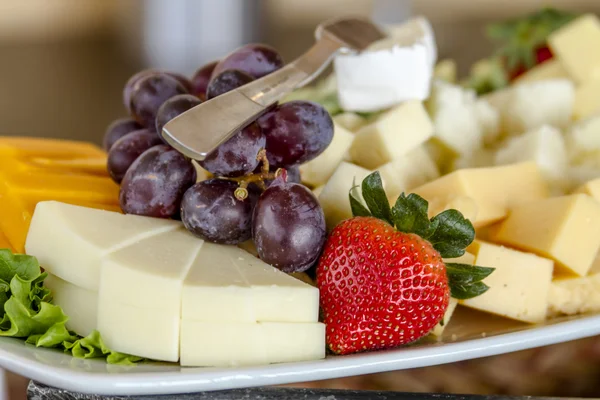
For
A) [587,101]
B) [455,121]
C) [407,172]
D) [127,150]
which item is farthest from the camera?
[587,101]

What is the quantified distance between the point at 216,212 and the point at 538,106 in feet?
2.26

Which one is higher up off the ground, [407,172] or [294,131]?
[294,131]

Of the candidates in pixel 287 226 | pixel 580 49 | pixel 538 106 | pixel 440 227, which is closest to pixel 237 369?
pixel 287 226

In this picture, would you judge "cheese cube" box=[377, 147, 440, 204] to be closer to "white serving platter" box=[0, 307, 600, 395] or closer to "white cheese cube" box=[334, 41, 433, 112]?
"white cheese cube" box=[334, 41, 433, 112]

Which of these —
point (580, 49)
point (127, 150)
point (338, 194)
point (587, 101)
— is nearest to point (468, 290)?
point (338, 194)

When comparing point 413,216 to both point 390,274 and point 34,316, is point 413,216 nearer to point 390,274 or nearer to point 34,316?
point 390,274

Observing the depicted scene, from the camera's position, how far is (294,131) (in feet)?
2.22

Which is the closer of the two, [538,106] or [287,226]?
[287,226]

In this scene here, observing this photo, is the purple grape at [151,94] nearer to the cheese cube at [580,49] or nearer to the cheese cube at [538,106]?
the cheese cube at [538,106]

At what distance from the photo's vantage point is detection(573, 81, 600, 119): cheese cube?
1.14m

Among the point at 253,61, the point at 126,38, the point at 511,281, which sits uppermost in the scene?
the point at 253,61

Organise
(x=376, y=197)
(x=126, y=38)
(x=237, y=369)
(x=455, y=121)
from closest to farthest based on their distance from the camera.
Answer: (x=237, y=369)
(x=376, y=197)
(x=455, y=121)
(x=126, y=38)

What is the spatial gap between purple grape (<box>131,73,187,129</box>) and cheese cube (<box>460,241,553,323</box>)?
16.3 inches

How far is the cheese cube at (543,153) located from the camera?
93 cm
